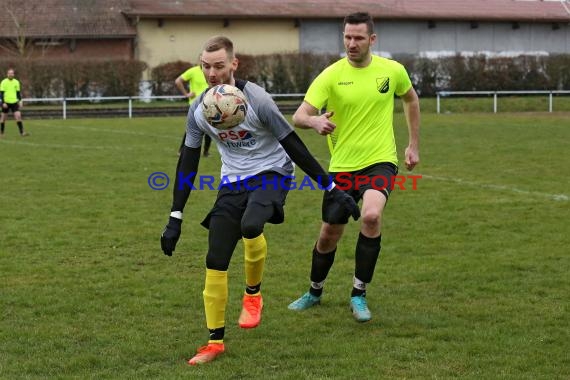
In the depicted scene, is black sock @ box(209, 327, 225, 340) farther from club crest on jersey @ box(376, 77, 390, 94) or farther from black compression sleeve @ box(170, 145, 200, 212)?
club crest on jersey @ box(376, 77, 390, 94)

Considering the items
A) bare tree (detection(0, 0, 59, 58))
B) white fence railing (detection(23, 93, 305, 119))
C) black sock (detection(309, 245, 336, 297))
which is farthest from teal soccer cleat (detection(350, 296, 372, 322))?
bare tree (detection(0, 0, 59, 58))

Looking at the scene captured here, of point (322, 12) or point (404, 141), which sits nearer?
point (404, 141)

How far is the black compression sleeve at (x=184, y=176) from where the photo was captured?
580 centimetres

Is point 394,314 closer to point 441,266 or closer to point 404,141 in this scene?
point 441,266

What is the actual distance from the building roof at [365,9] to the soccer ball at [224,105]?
42307mm

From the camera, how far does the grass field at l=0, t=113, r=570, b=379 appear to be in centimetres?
531

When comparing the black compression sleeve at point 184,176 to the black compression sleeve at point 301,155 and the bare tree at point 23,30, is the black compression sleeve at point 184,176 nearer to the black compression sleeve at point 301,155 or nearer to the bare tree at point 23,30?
the black compression sleeve at point 301,155

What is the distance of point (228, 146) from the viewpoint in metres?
5.89

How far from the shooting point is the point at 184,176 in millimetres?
5828

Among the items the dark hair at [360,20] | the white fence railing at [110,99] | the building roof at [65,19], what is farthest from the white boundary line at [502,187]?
the building roof at [65,19]

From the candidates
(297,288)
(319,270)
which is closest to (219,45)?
(319,270)

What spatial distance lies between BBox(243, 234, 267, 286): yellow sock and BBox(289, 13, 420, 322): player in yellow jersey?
0.65 metres

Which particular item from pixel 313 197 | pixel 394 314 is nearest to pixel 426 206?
pixel 313 197

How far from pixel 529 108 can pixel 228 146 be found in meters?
29.9
